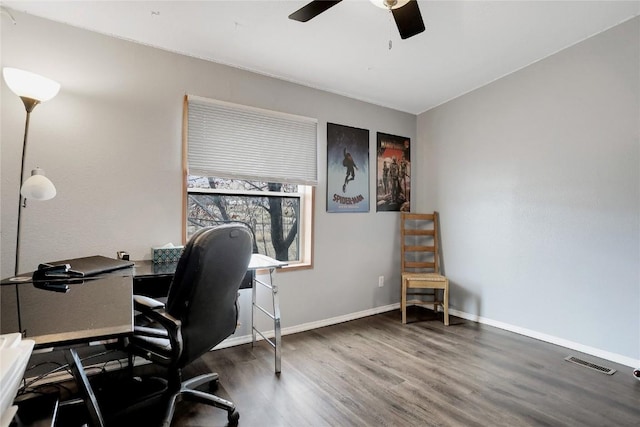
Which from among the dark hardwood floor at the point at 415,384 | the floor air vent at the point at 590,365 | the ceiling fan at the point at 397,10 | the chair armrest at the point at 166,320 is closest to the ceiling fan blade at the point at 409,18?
the ceiling fan at the point at 397,10

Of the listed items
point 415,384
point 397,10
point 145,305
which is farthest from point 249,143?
point 415,384

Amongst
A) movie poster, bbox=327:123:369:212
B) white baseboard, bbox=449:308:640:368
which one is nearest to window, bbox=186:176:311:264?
movie poster, bbox=327:123:369:212

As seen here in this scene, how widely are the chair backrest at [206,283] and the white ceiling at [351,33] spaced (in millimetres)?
1551

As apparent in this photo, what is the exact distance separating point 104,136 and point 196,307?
5.14 ft

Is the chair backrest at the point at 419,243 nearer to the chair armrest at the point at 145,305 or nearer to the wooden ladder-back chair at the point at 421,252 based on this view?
the wooden ladder-back chair at the point at 421,252

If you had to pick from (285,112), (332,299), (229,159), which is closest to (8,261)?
(229,159)

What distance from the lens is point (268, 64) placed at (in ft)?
9.17

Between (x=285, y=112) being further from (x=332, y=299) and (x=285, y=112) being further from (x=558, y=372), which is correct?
(x=558, y=372)

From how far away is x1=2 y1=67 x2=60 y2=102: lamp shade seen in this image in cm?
173

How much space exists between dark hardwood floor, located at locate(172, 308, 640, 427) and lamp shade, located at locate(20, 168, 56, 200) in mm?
1424

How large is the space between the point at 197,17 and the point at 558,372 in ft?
11.8

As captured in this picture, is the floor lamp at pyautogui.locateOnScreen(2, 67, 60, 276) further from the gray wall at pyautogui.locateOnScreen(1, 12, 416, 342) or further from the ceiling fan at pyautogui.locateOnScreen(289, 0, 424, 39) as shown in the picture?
the ceiling fan at pyautogui.locateOnScreen(289, 0, 424, 39)

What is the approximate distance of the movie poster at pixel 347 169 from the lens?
11.0 feet

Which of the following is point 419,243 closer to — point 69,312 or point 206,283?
point 206,283
